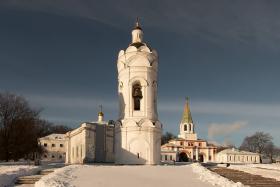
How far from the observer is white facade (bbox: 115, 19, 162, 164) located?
115 ft

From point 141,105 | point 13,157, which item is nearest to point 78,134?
point 13,157

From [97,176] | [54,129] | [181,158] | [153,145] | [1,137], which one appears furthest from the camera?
[54,129]

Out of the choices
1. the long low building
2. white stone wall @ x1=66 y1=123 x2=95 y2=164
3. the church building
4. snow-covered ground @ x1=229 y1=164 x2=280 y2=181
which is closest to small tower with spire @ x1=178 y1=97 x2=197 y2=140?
the church building

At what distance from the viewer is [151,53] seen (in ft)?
121

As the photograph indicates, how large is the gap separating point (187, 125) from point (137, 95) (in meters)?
57.4

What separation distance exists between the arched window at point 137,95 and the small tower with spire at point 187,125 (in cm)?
5553

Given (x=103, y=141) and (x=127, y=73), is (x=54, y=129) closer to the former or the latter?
(x=103, y=141)

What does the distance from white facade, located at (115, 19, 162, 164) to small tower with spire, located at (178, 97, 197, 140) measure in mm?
55168

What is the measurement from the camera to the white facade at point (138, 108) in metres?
35.0

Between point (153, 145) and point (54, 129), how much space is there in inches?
2635

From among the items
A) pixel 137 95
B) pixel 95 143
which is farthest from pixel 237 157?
pixel 137 95

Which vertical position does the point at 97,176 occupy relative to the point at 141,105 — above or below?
below

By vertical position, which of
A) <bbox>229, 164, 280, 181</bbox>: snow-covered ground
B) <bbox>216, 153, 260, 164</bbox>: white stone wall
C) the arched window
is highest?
the arched window

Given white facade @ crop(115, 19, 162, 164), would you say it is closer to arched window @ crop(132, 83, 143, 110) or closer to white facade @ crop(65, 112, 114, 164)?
arched window @ crop(132, 83, 143, 110)
